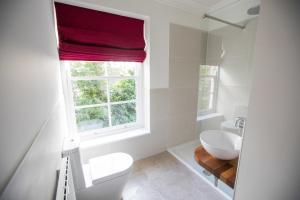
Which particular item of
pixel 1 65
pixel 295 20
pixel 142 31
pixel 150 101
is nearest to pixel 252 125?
pixel 295 20

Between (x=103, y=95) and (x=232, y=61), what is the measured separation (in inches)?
75.8

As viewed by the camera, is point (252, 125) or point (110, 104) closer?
→ point (252, 125)

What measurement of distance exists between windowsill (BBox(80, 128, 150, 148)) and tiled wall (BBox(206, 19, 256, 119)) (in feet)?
4.40

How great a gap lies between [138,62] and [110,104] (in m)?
0.71

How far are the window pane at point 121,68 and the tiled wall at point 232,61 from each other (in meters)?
1.35

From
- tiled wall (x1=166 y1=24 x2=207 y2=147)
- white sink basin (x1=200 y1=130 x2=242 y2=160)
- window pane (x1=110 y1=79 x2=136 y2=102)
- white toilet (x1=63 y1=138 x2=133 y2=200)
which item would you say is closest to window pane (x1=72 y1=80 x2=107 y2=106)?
window pane (x1=110 y1=79 x2=136 y2=102)

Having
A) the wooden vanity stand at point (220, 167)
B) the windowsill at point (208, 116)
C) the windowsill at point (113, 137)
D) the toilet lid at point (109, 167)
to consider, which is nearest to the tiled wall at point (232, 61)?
the windowsill at point (208, 116)

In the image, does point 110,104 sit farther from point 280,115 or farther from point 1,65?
point 280,115

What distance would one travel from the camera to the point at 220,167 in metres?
1.14

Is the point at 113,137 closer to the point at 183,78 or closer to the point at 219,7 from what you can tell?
the point at 183,78

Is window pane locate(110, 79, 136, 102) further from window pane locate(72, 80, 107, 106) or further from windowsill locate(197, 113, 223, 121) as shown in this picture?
windowsill locate(197, 113, 223, 121)

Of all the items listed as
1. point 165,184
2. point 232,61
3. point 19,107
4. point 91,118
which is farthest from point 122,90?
point 232,61

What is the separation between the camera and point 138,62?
1825 mm

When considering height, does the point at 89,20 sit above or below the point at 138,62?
above
